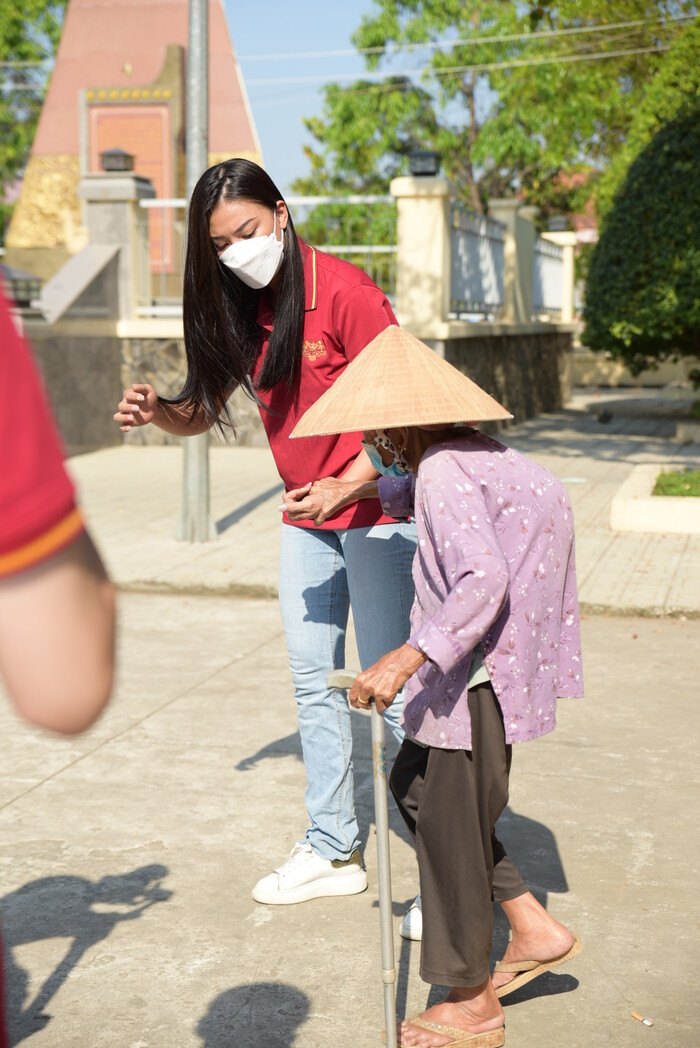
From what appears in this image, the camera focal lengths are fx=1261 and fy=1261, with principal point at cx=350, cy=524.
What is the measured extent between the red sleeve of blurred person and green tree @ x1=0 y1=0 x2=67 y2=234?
32588mm

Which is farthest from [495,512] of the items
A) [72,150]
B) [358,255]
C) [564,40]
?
[72,150]

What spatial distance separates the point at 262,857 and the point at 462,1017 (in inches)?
48.4

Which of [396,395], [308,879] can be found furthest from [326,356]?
[308,879]

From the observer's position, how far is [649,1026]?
3098 mm

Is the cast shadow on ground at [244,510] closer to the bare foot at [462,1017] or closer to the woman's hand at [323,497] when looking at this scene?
the woman's hand at [323,497]

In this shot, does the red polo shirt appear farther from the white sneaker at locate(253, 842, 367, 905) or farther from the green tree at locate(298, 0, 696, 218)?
the green tree at locate(298, 0, 696, 218)

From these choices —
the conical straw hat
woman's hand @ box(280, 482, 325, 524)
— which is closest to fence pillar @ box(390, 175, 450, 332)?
woman's hand @ box(280, 482, 325, 524)

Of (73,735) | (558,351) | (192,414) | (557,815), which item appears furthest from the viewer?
(558,351)

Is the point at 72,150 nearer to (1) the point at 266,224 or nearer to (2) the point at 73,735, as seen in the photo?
(1) the point at 266,224

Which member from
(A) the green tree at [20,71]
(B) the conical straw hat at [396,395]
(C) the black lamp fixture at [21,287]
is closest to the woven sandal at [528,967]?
(B) the conical straw hat at [396,395]

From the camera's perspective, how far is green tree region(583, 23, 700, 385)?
14.9m

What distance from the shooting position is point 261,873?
4.01 metres

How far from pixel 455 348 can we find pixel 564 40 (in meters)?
7.50

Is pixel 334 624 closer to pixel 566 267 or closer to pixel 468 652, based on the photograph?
pixel 468 652
